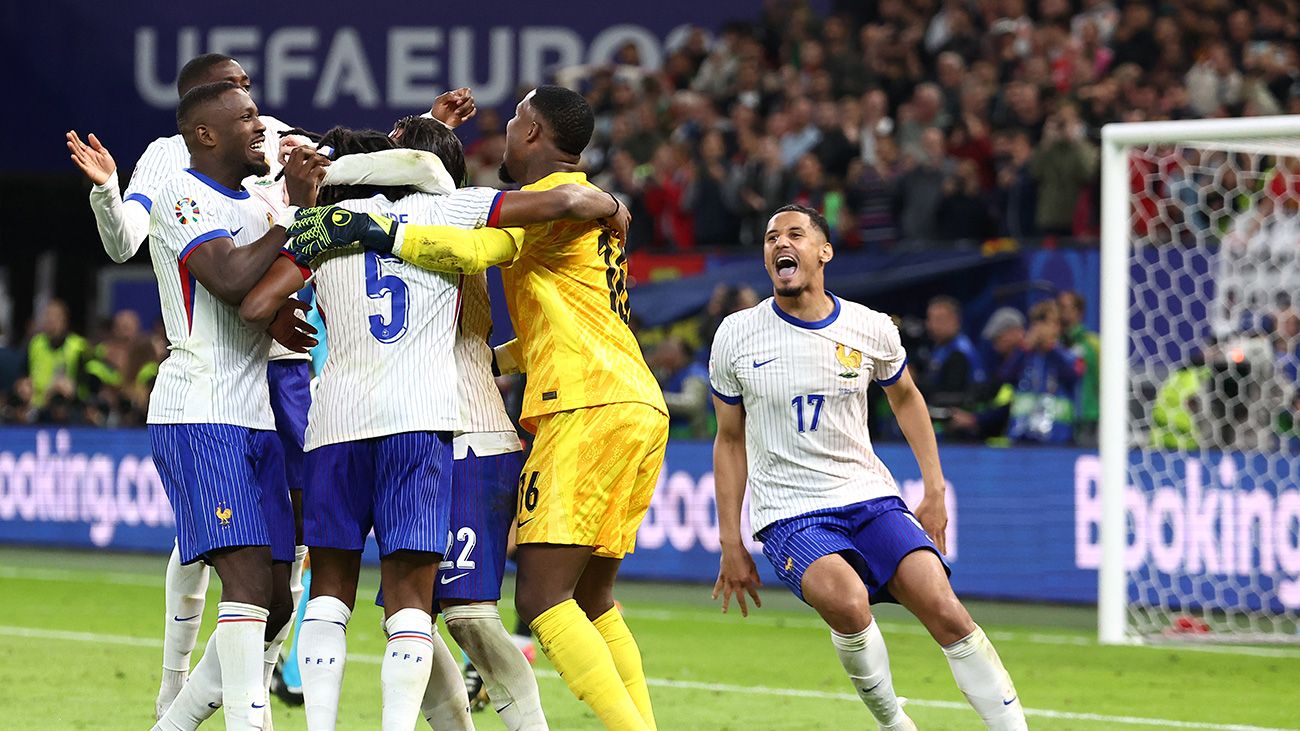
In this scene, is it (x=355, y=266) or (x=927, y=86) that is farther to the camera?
(x=927, y=86)

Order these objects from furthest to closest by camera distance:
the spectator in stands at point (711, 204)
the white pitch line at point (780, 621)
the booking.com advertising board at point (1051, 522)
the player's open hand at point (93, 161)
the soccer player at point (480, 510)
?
the spectator in stands at point (711, 204)
the booking.com advertising board at point (1051, 522)
the white pitch line at point (780, 621)
the player's open hand at point (93, 161)
the soccer player at point (480, 510)

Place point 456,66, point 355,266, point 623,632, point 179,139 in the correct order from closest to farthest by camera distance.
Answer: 1. point 355,266
2. point 623,632
3. point 179,139
4. point 456,66

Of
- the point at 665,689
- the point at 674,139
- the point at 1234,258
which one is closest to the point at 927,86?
the point at 674,139

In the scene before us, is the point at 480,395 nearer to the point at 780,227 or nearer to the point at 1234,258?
the point at 780,227

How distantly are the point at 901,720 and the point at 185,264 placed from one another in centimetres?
263

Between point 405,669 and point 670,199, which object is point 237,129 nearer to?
point 405,669

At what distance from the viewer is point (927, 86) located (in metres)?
15.4

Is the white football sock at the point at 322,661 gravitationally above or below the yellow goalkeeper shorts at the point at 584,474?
below

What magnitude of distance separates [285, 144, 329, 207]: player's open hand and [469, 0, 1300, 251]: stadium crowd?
9476mm

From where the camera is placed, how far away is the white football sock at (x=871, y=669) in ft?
19.3

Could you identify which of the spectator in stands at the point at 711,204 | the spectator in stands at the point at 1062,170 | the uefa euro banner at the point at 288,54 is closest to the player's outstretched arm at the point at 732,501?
the spectator in stands at the point at 1062,170

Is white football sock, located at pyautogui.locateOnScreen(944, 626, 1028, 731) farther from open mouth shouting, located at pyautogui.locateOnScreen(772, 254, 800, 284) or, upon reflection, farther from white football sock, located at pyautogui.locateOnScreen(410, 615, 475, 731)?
white football sock, located at pyautogui.locateOnScreen(410, 615, 475, 731)

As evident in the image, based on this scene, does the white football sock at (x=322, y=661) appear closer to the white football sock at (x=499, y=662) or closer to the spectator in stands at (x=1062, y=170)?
the white football sock at (x=499, y=662)

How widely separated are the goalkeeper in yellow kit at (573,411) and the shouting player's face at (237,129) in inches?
29.2
